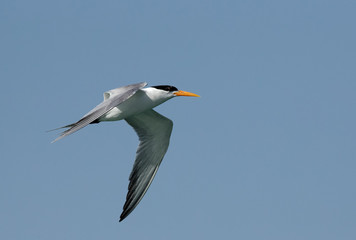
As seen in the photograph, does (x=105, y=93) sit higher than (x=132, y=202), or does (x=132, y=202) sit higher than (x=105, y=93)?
(x=105, y=93)

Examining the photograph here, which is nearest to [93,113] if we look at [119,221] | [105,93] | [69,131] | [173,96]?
[69,131]

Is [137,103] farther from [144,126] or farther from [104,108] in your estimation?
[104,108]

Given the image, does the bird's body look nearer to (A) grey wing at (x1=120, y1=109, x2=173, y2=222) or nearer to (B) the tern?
(B) the tern

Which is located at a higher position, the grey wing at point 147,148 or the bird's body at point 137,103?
the bird's body at point 137,103

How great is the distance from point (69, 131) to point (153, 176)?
4925mm

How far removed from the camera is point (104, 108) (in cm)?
1200

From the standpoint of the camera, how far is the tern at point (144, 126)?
1399 cm

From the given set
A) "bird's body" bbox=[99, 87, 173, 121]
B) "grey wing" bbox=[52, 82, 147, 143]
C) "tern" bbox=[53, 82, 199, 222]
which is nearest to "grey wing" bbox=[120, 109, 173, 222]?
"tern" bbox=[53, 82, 199, 222]

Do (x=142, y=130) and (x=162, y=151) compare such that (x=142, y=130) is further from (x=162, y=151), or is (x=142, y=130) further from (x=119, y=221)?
(x=119, y=221)

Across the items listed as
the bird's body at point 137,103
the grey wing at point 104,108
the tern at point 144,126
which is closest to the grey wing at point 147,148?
the tern at point 144,126

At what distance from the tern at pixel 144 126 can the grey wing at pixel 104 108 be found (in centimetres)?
6

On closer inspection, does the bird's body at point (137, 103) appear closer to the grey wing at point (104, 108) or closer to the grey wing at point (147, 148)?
the grey wing at point (104, 108)

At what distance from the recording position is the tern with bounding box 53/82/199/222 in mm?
13992

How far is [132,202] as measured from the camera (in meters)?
15.1
